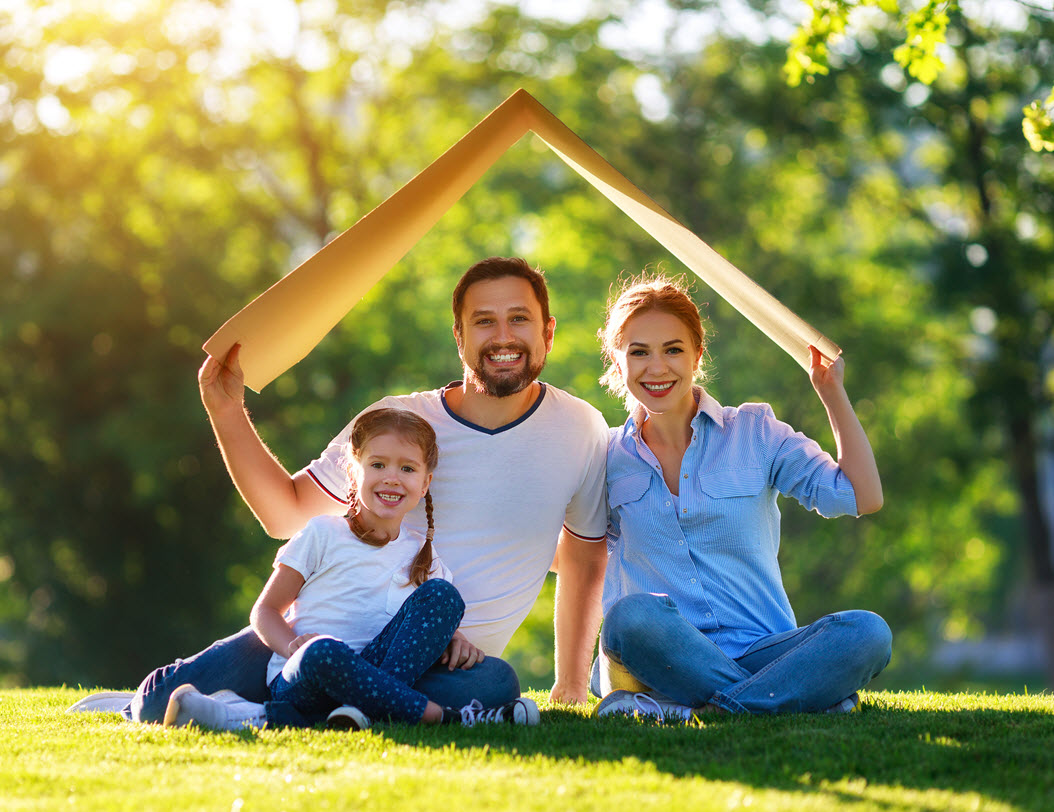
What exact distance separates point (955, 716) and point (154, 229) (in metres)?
17.3

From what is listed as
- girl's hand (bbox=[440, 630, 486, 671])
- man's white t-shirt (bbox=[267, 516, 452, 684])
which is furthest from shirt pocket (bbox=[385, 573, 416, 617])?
girl's hand (bbox=[440, 630, 486, 671])

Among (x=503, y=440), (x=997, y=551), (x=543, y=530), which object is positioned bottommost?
(x=543, y=530)

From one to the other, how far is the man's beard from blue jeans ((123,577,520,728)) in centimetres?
112

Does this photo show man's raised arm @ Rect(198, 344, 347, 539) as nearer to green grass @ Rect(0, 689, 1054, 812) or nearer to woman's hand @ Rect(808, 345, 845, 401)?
green grass @ Rect(0, 689, 1054, 812)

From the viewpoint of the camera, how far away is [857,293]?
65.5 feet

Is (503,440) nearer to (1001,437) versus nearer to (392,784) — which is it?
(392,784)

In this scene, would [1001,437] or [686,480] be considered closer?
[686,480]

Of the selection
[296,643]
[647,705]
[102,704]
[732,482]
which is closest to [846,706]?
[647,705]

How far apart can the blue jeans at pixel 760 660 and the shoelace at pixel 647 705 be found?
0.06 metres

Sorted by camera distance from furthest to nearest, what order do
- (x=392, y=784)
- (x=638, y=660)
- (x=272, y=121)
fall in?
1. (x=272, y=121)
2. (x=638, y=660)
3. (x=392, y=784)

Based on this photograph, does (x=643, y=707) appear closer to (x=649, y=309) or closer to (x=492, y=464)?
(x=492, y=464)

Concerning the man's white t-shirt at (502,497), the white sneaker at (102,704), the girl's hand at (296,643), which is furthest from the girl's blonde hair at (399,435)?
the white sneaker at (102,704)

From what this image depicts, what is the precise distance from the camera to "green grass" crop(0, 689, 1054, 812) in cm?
296

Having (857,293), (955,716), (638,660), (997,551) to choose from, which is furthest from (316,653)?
(997,551)
